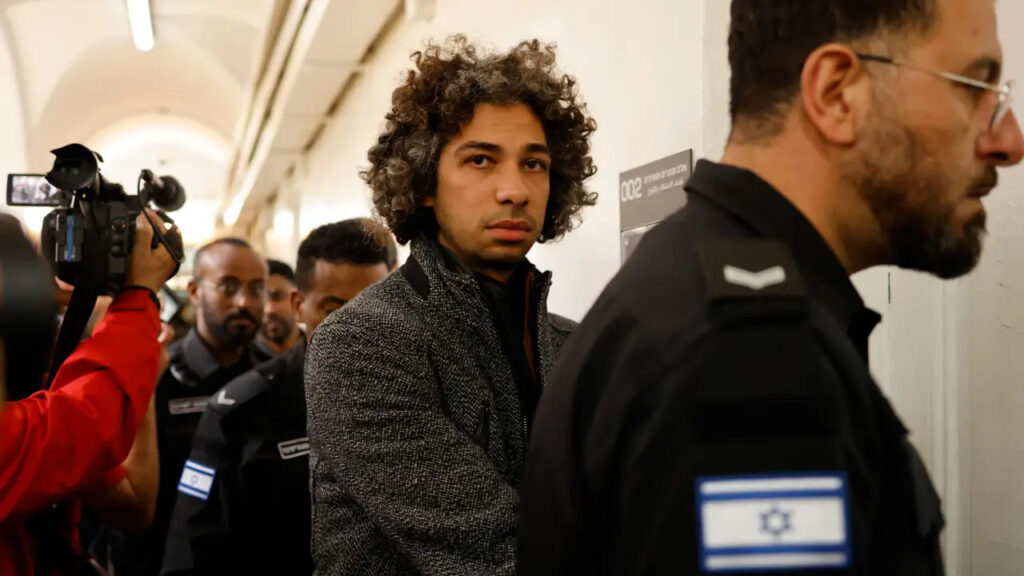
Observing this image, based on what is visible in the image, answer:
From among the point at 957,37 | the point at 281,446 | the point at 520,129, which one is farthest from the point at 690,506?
the point at 281,446

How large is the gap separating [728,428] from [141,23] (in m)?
8.43

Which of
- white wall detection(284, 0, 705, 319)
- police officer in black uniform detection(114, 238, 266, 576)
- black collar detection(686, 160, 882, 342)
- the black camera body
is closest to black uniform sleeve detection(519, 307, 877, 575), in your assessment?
black collar detection(686, 160, 882, 342)

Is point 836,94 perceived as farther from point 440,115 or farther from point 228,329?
point 228,329

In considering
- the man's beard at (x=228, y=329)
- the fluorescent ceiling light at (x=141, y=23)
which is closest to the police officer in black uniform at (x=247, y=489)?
the man's beard at (x=228, y=329)

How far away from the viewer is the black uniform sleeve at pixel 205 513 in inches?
97.2

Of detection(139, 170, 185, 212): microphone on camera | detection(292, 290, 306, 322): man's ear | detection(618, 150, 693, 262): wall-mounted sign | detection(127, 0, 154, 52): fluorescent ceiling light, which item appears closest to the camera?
detection(618, 150, 693, 262): wall-mounted sign

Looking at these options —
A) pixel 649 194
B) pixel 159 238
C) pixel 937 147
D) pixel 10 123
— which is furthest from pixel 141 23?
pixel 937 147

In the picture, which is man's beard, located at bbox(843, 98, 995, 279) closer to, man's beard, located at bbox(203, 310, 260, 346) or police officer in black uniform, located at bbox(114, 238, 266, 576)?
police officer in black uniform, located at bbox(114, 238, 266, 576)

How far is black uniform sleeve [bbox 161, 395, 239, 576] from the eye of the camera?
2469 mm

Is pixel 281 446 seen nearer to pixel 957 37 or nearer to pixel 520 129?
pixel 520 129

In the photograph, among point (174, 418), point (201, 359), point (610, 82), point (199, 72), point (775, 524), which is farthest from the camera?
point (199, 72)

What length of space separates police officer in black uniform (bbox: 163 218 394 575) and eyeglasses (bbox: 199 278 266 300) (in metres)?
1.18

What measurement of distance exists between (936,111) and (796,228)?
20 centimetres

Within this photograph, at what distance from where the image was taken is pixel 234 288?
12.6ft
